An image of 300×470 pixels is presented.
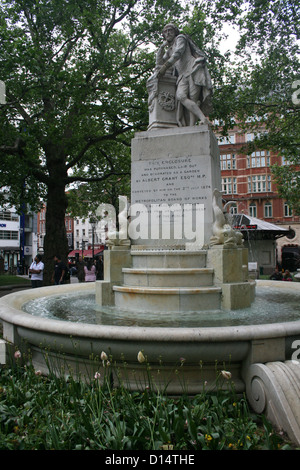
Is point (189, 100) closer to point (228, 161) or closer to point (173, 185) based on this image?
A: point (173, 185)

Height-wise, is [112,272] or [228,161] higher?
[228,161]

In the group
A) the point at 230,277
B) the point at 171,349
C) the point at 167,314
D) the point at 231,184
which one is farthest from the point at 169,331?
the point at 231,184

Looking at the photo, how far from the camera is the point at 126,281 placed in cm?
646

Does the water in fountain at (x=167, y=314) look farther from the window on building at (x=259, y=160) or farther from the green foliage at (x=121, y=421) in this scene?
the window on building at (x=259, y=160)

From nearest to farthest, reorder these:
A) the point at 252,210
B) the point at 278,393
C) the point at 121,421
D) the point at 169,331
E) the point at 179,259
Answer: the point at 121,421 < the point at 278,393 < the point at 169,331 < the point at 179,259 < the point at 252,210

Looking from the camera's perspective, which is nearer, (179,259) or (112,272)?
(179,259)

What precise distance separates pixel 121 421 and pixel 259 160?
172 ft

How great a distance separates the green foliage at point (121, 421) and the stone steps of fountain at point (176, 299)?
215cm

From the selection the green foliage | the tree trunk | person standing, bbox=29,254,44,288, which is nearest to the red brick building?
the tree trunk

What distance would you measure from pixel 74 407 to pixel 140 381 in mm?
634

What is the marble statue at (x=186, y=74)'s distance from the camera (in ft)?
24.8

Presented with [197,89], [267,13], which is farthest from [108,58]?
[197,89]

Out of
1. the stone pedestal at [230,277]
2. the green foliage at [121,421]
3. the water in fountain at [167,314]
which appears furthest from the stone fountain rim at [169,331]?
the stone pedestal at [230,277]

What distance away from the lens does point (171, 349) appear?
3410 mm
